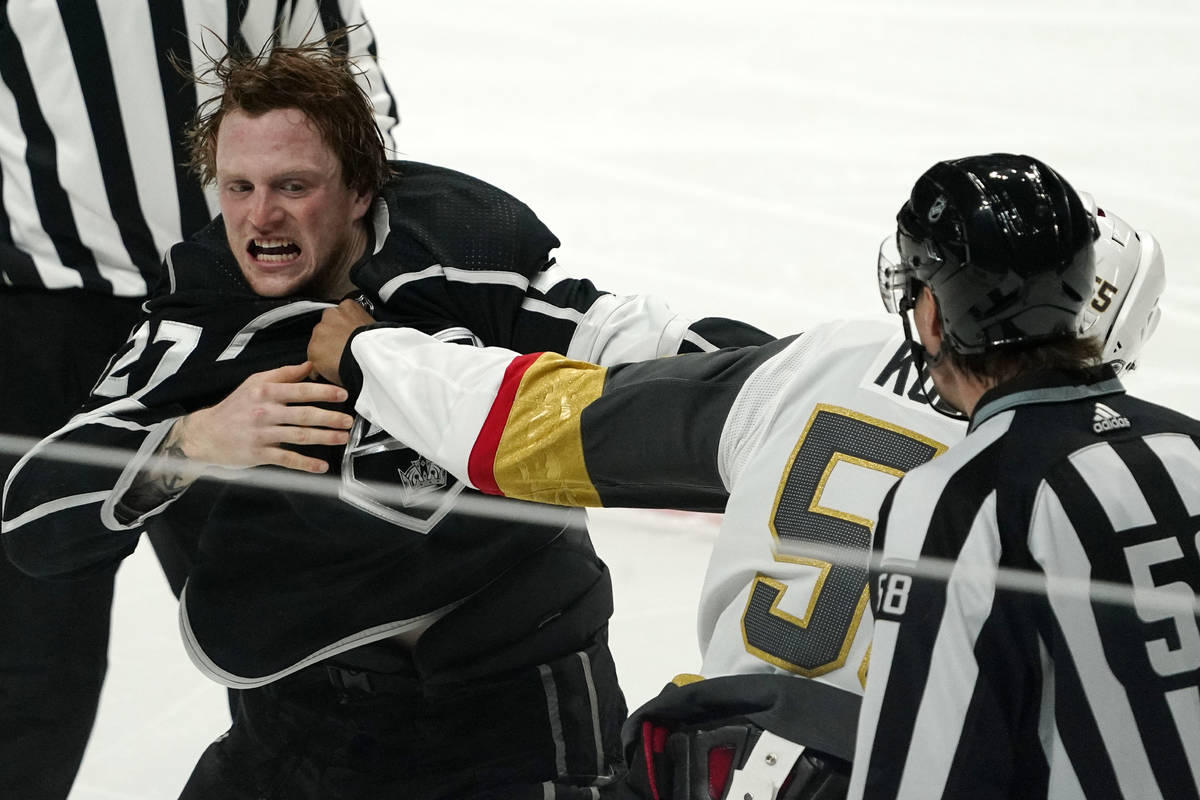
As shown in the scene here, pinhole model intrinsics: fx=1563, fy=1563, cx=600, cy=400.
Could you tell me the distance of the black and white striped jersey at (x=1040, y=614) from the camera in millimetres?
945

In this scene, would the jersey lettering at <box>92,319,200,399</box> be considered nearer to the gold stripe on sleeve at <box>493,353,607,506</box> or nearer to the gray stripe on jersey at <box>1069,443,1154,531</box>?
the gold stripe on sleeve at <box>493,353,607,506</box>

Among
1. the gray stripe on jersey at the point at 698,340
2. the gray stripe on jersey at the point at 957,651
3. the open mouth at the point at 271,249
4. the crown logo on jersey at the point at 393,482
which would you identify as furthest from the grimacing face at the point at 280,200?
the gray stripe on jersey at the point at 957,651

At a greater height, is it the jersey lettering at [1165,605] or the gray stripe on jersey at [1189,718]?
the jersey lettering at [1165,605]

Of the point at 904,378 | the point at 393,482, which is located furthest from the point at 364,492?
the point at 904,378

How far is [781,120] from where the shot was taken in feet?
11.1

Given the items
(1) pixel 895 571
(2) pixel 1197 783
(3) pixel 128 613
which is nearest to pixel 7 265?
(3) pixel 128 613

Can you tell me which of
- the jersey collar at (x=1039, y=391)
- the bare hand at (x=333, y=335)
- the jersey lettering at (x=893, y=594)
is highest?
the jersey collar at (x=1039, y=391)

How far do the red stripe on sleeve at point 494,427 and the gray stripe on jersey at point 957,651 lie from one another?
49 centimetres

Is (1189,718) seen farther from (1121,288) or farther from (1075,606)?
(1121,288)

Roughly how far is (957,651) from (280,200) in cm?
101

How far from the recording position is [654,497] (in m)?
1.34

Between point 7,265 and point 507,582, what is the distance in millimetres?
840

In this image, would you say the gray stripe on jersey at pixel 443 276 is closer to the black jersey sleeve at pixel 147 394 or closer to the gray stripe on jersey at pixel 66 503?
the black jersey sleeve at pixel 147 394

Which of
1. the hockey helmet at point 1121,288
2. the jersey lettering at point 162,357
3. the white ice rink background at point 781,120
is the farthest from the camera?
the white ice rink background at point 781,120
